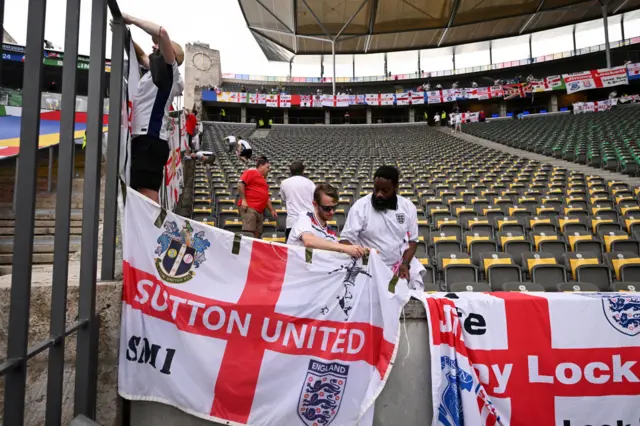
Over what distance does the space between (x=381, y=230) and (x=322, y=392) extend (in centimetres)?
138

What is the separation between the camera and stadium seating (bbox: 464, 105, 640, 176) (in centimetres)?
1109

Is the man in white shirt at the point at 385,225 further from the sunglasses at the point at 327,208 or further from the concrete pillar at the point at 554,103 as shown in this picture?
the concrete pillar at the point at 554,103

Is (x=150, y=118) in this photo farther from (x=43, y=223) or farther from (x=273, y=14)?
(x=273, y=14)

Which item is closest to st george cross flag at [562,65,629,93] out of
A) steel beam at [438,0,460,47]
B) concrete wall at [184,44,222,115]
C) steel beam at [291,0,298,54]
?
steel beam at [438,0,460,47]

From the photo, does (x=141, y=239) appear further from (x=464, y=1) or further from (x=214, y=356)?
(x=464, y=1)

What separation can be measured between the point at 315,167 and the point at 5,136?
7589mm

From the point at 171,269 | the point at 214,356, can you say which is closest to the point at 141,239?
the point at 171,269

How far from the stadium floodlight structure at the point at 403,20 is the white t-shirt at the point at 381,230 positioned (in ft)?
101

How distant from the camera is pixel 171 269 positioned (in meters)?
2.21

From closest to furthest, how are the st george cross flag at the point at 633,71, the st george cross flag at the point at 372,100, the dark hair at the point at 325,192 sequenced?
the dark hair at the point at 325,192, the st george cross flag at the point at 633,71, the st george cross flag at the point at 372,100

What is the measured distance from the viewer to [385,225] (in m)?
2.99

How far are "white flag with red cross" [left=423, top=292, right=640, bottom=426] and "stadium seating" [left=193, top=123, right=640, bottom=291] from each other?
62.2 inches

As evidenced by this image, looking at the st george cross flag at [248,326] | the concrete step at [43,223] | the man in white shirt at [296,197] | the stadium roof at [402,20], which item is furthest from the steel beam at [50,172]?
the stadium roof at [402,20]

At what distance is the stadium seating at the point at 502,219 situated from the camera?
4348 millimetres
